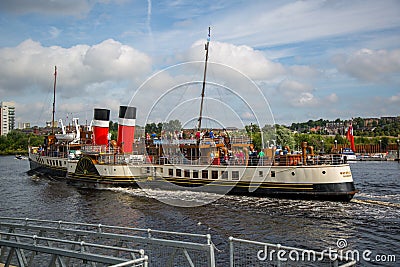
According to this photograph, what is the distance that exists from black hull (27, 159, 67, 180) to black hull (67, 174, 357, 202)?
1007 centimetres

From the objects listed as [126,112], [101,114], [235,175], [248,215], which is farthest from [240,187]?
[101,114]

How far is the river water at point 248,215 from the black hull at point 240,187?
38.4 inches

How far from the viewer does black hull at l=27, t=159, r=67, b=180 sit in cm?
5919

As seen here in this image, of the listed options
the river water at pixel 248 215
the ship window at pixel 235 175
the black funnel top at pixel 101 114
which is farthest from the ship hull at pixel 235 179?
the black funnel top at pixel 101 114

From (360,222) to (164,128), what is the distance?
25276mm

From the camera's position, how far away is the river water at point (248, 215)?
2316cm

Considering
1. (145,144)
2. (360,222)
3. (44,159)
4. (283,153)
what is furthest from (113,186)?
(360,222)

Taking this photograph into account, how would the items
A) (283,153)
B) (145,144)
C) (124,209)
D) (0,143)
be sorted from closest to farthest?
1. (124,209)
2. (283,153)
3. (145,144)
4. (0,143)

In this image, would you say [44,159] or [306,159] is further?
[44,159]

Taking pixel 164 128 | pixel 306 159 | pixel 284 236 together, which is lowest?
pixel 284 236

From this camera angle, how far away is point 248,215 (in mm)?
29328

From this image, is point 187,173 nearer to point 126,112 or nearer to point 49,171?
point 126,112

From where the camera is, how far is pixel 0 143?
19588cm

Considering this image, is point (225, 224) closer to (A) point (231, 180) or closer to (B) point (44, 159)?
(A) point (231, 180)
